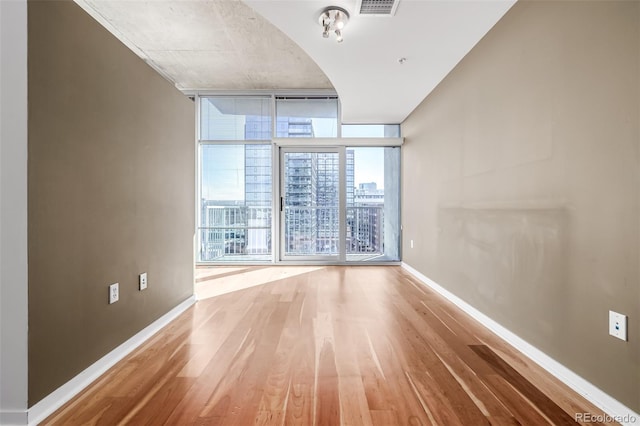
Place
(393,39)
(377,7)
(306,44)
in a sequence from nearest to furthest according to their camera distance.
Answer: (377,7) < (393,39) < (306,44)

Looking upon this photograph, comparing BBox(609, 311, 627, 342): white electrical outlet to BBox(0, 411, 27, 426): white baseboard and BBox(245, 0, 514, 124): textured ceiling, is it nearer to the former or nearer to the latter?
BBox(245, 0, 514, 124): textured ceiling

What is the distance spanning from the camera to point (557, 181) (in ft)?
5.31

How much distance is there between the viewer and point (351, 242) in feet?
15.5

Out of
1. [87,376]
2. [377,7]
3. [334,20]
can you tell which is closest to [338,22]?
[334,20]

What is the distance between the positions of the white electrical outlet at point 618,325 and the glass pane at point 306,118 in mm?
3961

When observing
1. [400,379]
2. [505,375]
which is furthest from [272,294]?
[505,375]

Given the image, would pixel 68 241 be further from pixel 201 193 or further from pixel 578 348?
pixel 201 193

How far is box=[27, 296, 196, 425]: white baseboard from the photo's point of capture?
1.27 meters

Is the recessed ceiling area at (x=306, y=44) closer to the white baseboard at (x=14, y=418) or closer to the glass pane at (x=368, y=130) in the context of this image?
the glass pane at (x=368, y=130)

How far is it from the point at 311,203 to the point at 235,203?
1.31 metres

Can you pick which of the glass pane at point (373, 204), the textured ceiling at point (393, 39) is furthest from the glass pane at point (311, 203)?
the textured ceiling at point (393, 39)

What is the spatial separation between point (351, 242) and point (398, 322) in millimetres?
2447

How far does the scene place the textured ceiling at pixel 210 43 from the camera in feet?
9.37

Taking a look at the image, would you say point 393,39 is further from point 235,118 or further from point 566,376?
point 235,118
